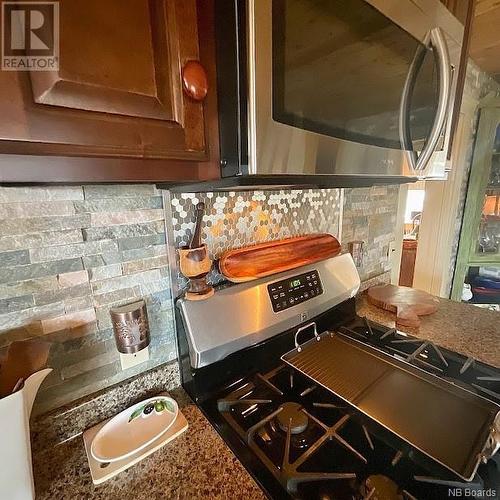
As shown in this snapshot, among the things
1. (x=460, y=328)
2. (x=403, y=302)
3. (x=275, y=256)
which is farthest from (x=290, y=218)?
(x=460, y=328)

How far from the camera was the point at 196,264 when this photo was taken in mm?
651

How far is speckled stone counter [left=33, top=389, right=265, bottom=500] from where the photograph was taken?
0.48 metres

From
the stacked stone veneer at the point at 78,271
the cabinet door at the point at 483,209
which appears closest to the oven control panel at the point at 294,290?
the stacked stone veneer at the point at 78,271

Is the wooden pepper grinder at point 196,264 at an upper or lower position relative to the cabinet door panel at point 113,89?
lower

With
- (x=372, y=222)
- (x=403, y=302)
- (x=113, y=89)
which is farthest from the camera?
(x=372, y=222)

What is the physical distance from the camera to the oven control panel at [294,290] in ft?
2.58

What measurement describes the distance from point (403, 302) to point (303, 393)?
66cm

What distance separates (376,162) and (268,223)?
0.38 metres

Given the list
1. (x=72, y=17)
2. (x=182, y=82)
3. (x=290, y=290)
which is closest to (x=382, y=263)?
(x=290, y=290)

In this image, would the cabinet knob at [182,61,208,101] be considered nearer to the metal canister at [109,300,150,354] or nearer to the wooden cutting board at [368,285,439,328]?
the metal canister at [109,300,150,354]

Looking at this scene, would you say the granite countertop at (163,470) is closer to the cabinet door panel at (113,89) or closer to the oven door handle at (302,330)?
the oven door handle at (302,330)

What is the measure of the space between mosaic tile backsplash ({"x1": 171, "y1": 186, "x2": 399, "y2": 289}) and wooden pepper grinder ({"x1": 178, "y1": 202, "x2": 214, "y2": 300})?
0.05 m

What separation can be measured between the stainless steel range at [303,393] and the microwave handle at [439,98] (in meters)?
0.44

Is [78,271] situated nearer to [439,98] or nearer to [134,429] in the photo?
[134,429]
